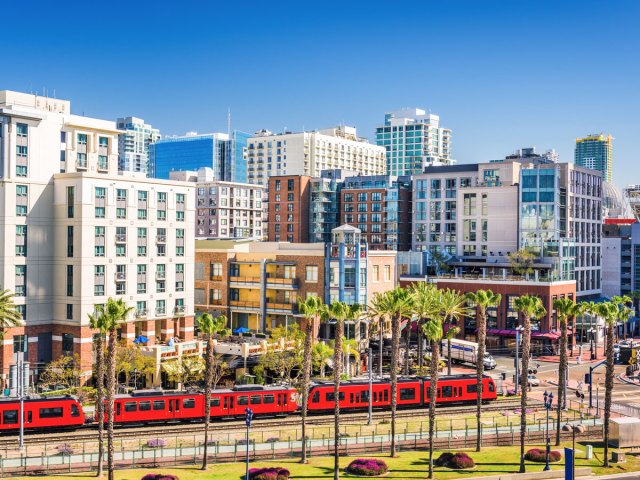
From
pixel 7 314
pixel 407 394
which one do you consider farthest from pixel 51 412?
pixel 407 394

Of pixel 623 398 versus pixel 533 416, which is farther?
pixel 623 398

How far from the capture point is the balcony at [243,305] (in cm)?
11475

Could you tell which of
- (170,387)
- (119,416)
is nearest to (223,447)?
(119,416)

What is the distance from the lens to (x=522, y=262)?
141 meters

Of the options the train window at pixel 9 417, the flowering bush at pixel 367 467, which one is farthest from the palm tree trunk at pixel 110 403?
the flowering bush at pixel 367 467

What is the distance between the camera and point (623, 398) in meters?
89.9

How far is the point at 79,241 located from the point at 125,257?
6.33 meters

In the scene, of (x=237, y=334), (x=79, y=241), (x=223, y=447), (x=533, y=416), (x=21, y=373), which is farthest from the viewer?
(x=237, y=334)

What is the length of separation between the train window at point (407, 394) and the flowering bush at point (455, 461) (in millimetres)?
17212

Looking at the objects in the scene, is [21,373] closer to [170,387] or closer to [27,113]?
[170,387]

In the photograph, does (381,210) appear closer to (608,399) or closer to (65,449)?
(608,399)

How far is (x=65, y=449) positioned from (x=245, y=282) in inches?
2272

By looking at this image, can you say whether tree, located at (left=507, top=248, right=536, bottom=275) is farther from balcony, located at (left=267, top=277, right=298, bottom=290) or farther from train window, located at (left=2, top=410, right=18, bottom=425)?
train window, located at (left=2, top=410, right=18, bottom=425)

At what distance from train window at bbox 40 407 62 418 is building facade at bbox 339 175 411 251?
114 metres
